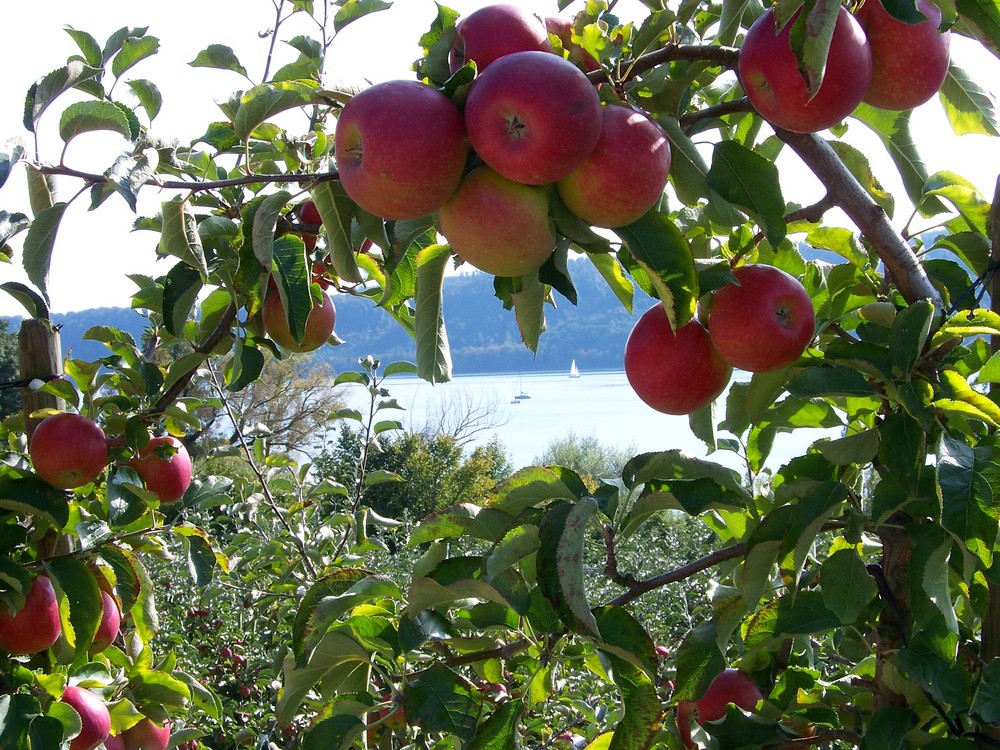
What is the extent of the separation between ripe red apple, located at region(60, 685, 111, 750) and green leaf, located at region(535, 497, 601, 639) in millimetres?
959

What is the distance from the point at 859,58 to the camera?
2.17 feet

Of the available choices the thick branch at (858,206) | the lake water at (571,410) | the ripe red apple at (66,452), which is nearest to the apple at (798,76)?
the thick branch at (858,206)

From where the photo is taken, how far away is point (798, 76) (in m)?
0.64

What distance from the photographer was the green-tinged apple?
0.62 metres

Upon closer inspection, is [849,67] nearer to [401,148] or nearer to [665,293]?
[665,293]

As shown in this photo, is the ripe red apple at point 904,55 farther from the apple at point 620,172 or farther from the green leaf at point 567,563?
the green leaf at point 567,563

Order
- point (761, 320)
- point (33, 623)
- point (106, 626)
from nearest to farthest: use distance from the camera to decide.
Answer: point (761, 320), point (33, 623), point (106, 626)

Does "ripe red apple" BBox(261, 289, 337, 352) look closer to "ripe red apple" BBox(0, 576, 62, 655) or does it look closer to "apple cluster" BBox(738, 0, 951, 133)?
"ripe red apple" BBox(0, 576, 62, 655)

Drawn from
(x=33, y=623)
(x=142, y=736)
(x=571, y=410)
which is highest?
(x=33, y=623)

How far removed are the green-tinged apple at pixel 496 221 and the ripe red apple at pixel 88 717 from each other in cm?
106

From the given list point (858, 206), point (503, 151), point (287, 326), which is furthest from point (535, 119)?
point (287, 326)

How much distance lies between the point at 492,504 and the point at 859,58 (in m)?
0.49

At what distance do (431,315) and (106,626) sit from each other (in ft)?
3.12

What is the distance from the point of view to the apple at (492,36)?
67 cm
